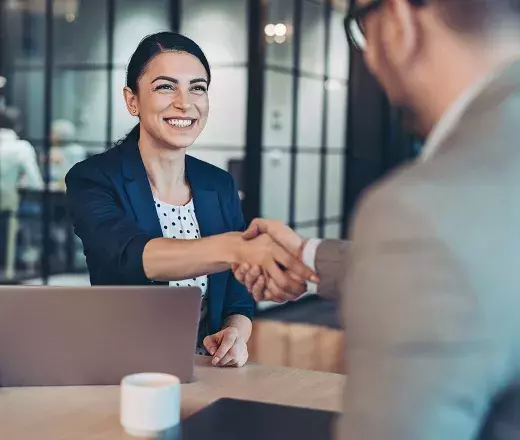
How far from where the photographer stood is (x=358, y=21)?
0.88 metres

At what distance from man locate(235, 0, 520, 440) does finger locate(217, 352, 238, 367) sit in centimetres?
98

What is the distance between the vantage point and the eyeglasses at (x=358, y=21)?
2.74 ft

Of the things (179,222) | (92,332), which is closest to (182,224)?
(179,222)

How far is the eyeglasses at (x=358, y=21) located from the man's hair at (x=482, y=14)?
0.40 feet

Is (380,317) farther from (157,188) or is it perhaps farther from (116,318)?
(157,188)

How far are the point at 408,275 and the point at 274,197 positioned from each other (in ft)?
16.2

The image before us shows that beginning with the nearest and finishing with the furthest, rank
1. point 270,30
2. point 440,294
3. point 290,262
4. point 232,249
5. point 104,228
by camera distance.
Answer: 1. point 440,294
2. point 290,262
3. point 232,249
4. point 104,228
5. point 270,30

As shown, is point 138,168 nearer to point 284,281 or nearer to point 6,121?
point 284,281

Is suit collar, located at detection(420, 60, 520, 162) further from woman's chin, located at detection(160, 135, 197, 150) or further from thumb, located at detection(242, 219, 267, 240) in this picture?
woman's chin, located at detection(160, 135, 197, 150)

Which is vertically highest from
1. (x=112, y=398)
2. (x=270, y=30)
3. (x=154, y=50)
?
(x=270, y=30)

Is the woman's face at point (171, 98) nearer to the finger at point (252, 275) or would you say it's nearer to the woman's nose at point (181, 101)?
the woman's nose at point (181, 101)

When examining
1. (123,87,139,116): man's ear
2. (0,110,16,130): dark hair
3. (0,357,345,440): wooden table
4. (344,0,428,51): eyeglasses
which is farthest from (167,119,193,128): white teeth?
(0,110,16,130): dark hair

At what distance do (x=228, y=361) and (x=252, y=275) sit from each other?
0.64ft

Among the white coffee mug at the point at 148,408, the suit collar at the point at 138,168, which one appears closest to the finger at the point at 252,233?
the suit collar at the point at 138,168
